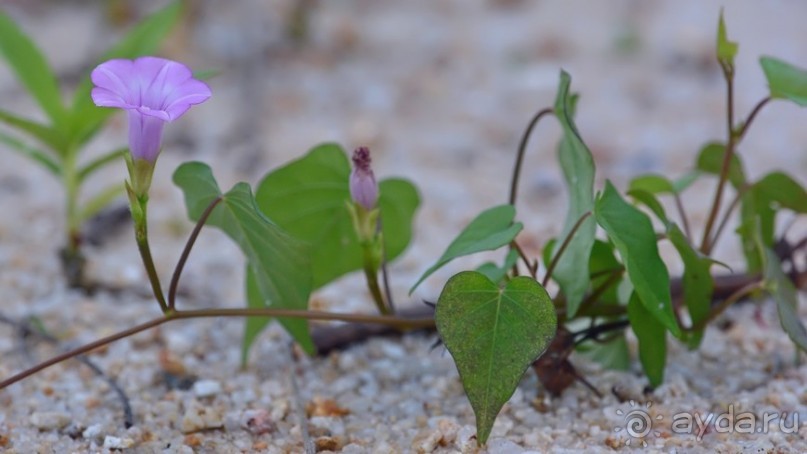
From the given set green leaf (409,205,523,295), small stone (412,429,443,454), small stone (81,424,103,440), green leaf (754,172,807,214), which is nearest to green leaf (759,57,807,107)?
green leaf (754,172,807,214)

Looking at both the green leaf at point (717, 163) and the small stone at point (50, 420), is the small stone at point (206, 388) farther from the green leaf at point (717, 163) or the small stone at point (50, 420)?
the green leaf at point (717, 163)

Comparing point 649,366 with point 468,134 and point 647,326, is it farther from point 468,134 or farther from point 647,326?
point 468,134

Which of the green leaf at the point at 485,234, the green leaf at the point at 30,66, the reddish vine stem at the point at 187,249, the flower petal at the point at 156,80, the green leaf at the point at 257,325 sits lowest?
the green leaf at the point at 257,325

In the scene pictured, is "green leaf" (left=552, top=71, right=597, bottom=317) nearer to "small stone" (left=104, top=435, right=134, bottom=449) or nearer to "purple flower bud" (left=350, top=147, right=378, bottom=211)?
"purple flower bud" (left=350, top=147, right=378, bottom=211)

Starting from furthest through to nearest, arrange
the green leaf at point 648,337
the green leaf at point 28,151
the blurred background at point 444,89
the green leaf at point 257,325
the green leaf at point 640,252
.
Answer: the blurred background at point 444,89, the green leaf at point 28,151, the green leaf at point 257,325, the green leaf at point 648,337, the green leaf at point 640,252

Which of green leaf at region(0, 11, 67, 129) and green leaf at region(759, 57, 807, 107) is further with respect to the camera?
green leaf at region(0, 11, 67, 129)

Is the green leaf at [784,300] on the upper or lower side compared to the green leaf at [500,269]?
lower

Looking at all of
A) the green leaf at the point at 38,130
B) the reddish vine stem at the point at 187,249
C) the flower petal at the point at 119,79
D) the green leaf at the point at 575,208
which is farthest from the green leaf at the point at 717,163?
the green leaf at the point at 38,130
